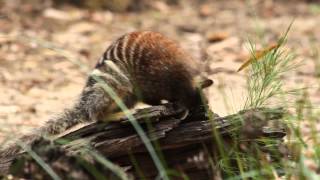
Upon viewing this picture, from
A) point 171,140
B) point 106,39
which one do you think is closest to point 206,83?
point 171,140

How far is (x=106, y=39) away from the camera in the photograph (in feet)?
26.3

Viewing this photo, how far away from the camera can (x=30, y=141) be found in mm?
3949

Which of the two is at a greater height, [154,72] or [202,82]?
[154,72]

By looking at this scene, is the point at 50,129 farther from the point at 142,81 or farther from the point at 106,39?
the point at 106,39

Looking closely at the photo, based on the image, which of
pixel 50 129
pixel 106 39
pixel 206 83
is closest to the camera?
pixel 50 129

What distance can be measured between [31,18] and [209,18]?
6.90 feet

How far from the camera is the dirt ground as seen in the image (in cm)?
639

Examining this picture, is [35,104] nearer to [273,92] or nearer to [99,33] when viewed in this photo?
[99,33]

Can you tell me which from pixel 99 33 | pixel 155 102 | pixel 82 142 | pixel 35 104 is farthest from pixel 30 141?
pixel 99 33

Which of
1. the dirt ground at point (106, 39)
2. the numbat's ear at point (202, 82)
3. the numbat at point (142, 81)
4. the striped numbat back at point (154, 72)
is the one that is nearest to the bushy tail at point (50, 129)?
the numbat at point (142, 81)

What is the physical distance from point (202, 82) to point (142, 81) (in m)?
0.36

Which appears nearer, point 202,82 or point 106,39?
point 202,82

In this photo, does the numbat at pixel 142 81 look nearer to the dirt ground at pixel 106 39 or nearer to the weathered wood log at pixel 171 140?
the weathered wood log at pixel 171 140

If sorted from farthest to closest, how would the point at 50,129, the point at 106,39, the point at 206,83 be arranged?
the point at 106,39 < the point at 206,83 < the point at 50,129
